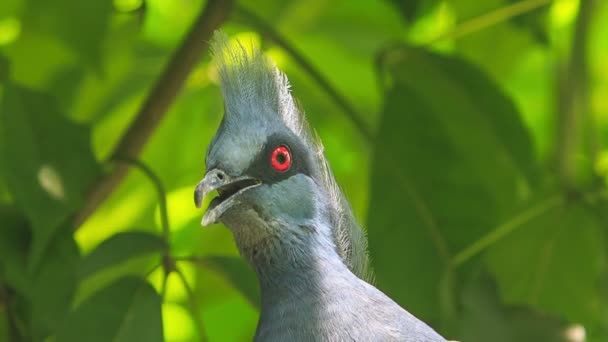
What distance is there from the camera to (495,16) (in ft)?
6.23

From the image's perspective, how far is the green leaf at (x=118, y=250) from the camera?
1.47 meters

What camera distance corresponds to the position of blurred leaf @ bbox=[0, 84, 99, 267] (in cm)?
→ 148

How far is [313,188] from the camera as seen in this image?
138 cm

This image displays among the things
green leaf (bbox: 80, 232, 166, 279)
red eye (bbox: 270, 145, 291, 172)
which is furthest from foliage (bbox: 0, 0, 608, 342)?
red eye (bbox: 270, 145, 291, 172)

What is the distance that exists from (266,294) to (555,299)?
72 centimetres

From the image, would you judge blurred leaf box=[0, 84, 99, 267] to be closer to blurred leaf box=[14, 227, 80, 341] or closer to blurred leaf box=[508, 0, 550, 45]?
blurred leaf box=[14, 227, 80, 341]

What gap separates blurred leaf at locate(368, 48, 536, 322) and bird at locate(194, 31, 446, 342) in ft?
1.17

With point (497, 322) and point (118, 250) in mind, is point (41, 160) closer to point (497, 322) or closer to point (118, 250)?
point (118, 250)

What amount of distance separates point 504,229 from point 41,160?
80 centimetres

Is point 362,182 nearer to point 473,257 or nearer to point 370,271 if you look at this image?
point 473,257

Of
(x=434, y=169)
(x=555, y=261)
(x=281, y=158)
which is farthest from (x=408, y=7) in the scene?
(x=281, y=158)

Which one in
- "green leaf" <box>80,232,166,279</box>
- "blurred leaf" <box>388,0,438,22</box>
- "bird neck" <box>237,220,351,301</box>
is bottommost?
"green leaf" <box>80,232,166,279</box>

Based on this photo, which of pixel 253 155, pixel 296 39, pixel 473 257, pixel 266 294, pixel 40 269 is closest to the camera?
pixel 253 155

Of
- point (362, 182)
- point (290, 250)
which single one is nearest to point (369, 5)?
point (362, 182)
